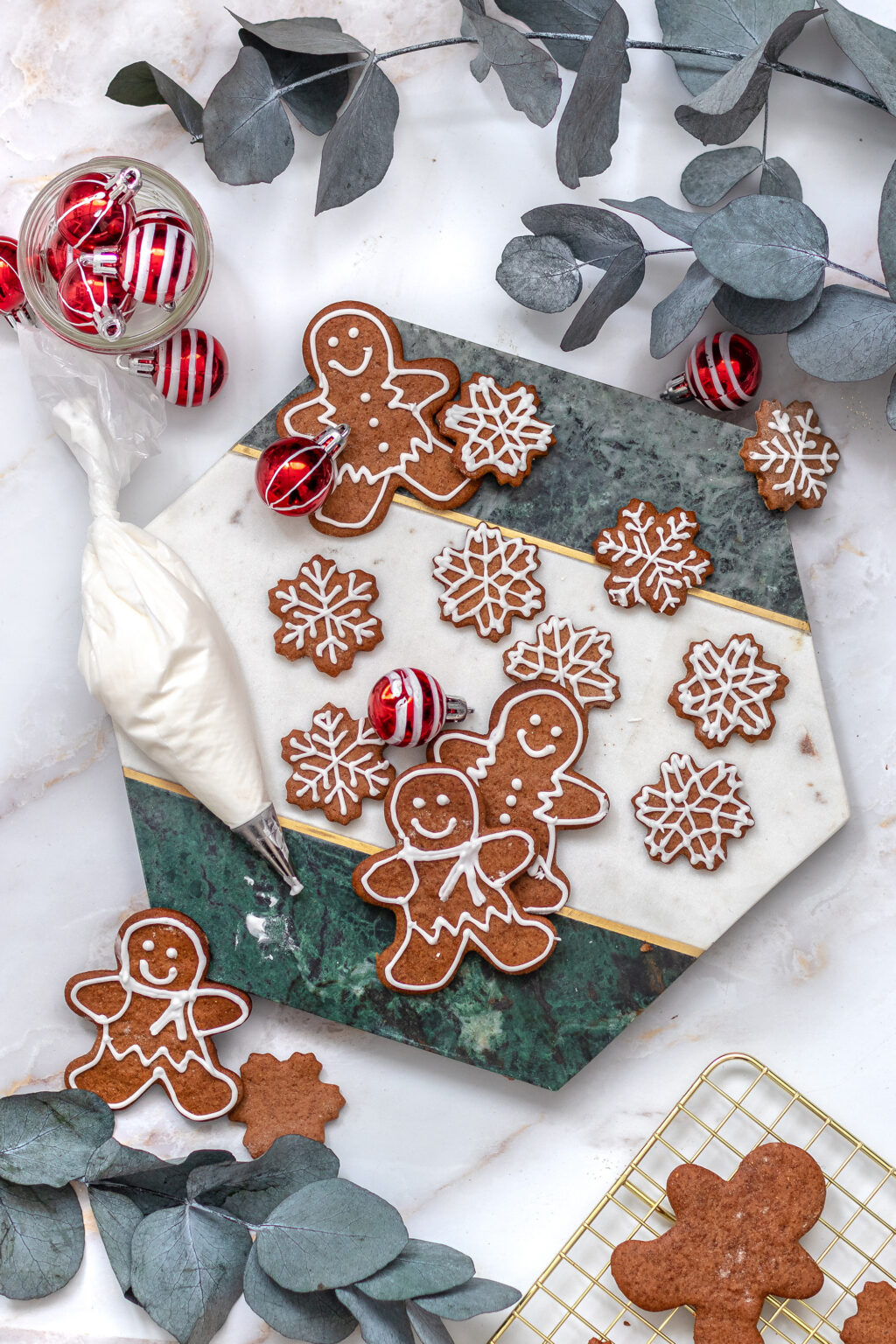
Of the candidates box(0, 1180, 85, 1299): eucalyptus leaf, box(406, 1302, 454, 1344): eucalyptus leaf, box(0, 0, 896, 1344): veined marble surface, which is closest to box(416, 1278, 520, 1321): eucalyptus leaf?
box(406, 1302, 454, 1344): eucalyptus leaf

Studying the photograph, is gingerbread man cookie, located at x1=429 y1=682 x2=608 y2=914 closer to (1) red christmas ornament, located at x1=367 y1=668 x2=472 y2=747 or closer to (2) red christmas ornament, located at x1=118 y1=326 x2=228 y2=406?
(1) red christmas ornament, located at x1=367 y1=668 x2=472 y2=747

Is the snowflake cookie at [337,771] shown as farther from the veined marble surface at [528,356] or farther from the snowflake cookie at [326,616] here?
the veined marble surface at [528,356]

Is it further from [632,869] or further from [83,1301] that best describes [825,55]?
[83,1301]

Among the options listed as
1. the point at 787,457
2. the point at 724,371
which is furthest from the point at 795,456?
the point at 724,371

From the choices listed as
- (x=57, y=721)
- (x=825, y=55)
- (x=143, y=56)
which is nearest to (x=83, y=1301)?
(x=57, y=721)

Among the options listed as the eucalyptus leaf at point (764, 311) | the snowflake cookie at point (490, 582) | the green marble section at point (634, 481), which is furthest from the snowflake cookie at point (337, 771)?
the eucalyptus leaf at point (764, 311)

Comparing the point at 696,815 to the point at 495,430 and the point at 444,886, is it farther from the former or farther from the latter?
the point at 495,430
